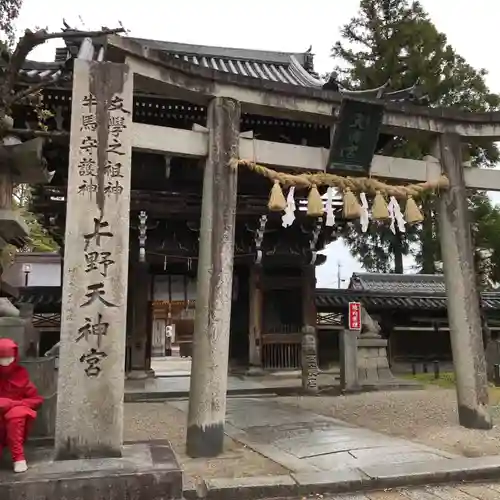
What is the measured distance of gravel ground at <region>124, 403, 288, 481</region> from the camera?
15.8 ft

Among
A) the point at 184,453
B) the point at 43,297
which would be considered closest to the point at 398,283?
the point at 43,297

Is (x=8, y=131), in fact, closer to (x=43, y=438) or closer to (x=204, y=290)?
(x=204, y=290)

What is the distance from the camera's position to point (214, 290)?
566cm

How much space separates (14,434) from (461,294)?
5738mm

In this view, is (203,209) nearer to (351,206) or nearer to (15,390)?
(351,206)

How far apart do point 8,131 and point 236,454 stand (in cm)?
430

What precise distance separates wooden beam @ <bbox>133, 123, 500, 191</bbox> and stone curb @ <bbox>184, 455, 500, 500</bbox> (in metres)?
3.63

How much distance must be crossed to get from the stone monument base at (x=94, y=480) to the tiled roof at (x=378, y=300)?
11789 mm

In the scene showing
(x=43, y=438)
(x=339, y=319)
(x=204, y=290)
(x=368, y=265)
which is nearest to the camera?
(x=43, y=438)

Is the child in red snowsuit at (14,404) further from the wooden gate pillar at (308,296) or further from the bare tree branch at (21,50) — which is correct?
the wooden gate pillar at (308,296)

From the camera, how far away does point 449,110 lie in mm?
7195

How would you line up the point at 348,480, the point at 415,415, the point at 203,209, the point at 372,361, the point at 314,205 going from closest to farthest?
the point at 348,480 < the point at 203,209 < the point at 314,205 < the point at 415,415 < the point at 372,361

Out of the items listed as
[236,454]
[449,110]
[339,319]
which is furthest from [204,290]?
[339,319]

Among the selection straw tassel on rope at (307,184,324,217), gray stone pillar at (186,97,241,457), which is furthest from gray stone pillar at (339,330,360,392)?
gray stone pillar at (186,97,241,457)
